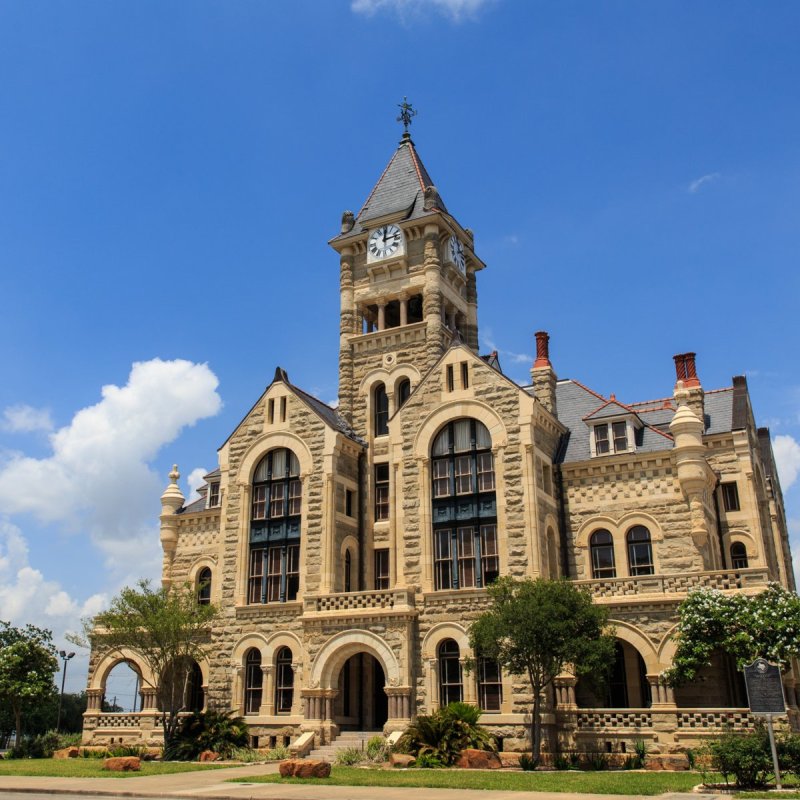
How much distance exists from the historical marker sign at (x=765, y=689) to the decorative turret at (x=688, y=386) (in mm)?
17448

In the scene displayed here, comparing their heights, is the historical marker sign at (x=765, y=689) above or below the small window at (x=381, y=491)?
below

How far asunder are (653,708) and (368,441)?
17729mm

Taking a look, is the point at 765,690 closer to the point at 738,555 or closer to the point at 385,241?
the point at 738,555

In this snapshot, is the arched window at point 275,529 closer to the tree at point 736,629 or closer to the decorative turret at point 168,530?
the decorative turret at point 168,530

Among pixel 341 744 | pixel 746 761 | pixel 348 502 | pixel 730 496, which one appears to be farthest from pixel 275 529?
pixel 746 761

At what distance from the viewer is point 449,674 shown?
108ft

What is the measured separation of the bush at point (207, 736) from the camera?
32656 millimetres

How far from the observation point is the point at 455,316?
45.6m

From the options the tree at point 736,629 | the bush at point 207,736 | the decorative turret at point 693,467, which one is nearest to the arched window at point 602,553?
the decorative turret at point 693,467

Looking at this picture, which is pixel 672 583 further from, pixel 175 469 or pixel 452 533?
pixel 175 469

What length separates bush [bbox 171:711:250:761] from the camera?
107ft

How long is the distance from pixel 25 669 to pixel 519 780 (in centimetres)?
2446

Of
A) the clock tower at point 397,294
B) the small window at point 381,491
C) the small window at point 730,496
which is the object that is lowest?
the small window at point 730,496

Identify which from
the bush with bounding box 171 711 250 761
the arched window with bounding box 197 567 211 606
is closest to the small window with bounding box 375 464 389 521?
the arched window with bounding box 197 567 211 606
